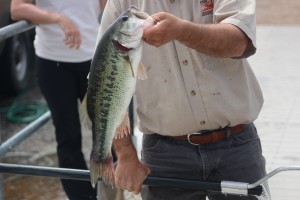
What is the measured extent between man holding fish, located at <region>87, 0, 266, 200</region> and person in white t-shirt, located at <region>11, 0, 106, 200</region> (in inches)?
55.4

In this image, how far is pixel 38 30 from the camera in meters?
4.40

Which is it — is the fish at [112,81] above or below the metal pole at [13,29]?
above

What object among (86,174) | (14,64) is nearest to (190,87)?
(86,174)

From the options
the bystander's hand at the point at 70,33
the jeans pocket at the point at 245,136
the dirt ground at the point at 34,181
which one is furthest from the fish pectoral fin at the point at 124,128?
the dirt ground at the point at 34,181

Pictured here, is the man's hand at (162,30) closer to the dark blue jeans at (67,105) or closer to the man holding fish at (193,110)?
the man holding fish at (193,110)

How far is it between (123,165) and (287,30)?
8299mm

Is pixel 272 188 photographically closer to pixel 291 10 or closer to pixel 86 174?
pixel 86 174

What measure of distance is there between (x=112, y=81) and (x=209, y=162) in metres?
0.67

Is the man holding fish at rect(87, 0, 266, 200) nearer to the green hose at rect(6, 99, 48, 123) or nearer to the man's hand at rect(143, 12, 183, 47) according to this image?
the man's hand at rect(143, 12, 183, 47)

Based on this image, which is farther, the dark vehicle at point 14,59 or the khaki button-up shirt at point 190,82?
the dark vehicle at point 14,59

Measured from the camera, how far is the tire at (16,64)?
7.32 m

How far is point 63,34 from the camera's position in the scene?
4328 mm

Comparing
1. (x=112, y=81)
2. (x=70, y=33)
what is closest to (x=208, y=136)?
(x=112, y=81)

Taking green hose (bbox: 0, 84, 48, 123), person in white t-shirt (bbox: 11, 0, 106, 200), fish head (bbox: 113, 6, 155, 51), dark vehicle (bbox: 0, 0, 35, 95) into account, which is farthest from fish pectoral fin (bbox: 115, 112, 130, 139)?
dark vehicle (bbox: 0, 0, 35, 95)
